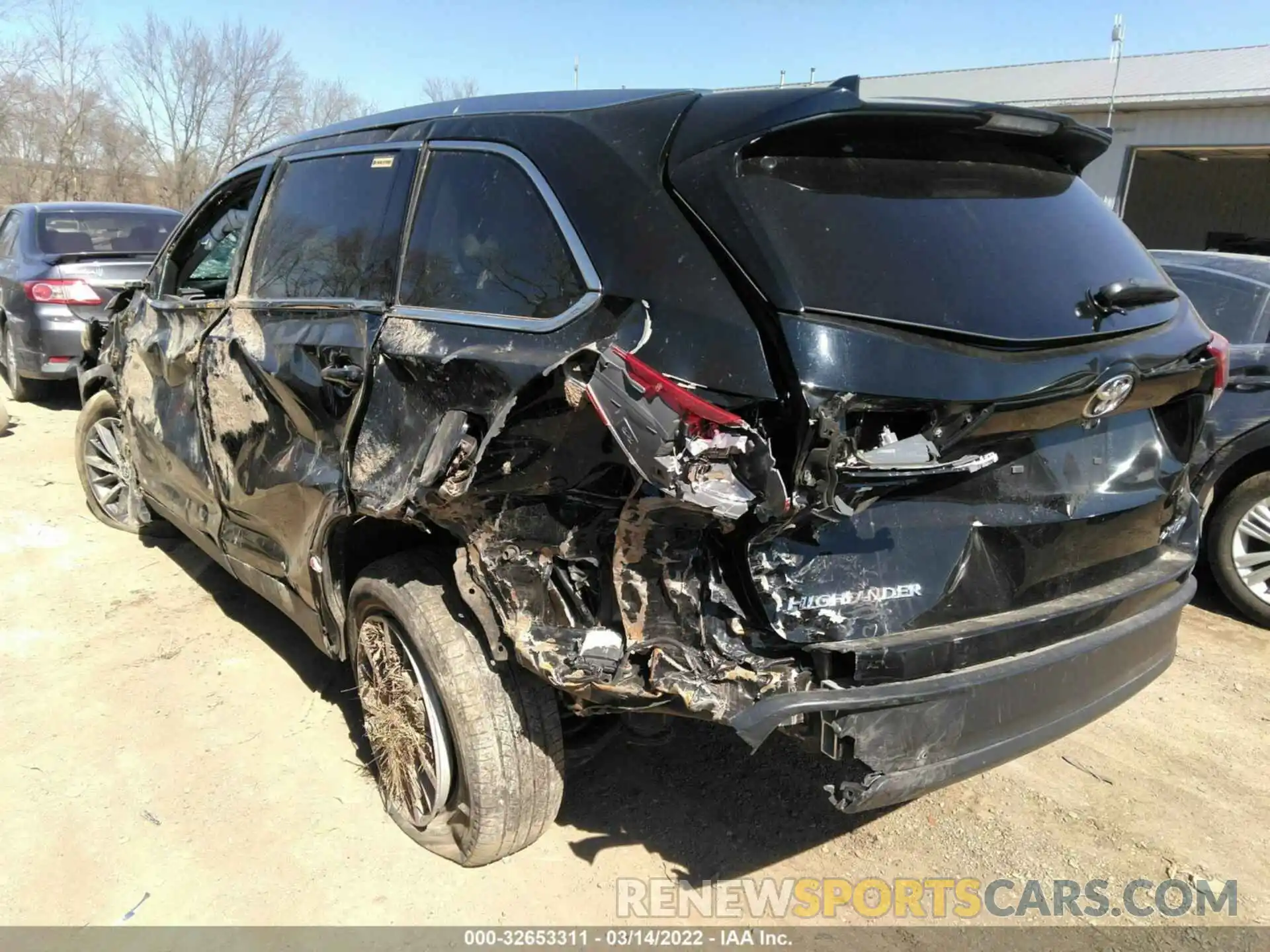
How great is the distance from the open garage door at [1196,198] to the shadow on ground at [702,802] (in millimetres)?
17846

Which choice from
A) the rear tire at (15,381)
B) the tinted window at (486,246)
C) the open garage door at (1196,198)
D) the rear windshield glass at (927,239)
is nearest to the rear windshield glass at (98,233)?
the rear tire at (15,381)

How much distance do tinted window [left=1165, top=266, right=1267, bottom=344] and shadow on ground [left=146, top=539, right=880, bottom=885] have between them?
3.11 meters

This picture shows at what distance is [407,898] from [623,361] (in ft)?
5.61

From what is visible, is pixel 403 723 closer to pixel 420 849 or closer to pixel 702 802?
pixel 420 849

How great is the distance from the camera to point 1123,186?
14.2m

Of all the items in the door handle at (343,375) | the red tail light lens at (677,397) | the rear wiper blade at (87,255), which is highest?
the red tail light lens at (677,397)

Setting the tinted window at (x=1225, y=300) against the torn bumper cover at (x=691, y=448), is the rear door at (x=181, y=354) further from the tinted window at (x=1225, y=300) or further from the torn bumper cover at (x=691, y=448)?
the tinted window at (x=1225, y=300)

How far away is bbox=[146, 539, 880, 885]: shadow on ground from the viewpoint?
9.02ft

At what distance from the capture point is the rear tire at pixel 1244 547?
419 cm

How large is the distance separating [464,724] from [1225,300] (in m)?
4.40

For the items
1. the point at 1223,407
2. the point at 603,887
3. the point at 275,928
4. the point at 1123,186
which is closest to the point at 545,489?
the point at 603,887

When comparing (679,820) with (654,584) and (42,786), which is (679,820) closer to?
(654,584)

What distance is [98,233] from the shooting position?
8352mm

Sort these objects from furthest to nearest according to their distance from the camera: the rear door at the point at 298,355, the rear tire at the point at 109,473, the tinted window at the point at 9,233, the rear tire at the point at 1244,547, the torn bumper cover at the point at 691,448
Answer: the tinted window at the point at 9,233 → the rear tire at the point at 109,473 → the rear tire at the point at 1244,547 → the rear door at the point at 298,355 → the torn bumper cover at the point at 691,448
